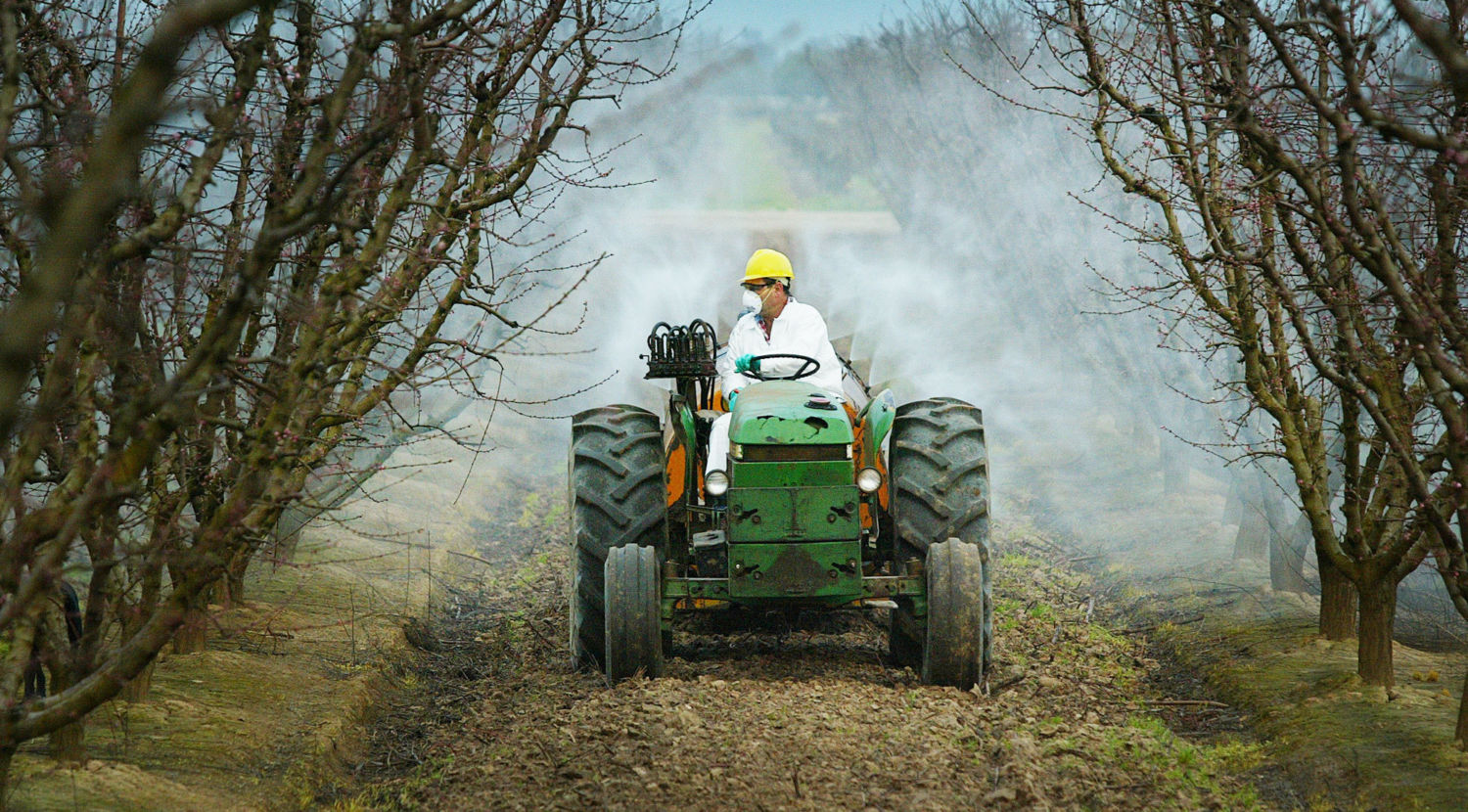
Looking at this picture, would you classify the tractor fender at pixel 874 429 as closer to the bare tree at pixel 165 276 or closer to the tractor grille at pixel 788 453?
the tractor grille at pixel 788 453

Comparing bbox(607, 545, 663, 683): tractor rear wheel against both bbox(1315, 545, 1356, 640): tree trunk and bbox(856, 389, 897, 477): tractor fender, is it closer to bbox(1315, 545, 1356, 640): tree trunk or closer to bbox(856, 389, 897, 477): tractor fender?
bbox(856, 389, 897, 477): tractor fender

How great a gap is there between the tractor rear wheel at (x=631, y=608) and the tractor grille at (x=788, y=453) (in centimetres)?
72

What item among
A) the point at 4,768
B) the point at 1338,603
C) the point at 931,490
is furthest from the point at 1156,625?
the point at 4,768

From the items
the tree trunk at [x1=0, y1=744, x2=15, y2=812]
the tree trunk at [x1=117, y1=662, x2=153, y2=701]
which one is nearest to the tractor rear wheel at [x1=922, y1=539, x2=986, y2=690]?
the tree trunk at [x1=117, y1=662, x2=153, y2=701]

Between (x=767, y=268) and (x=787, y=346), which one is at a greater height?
(x=767, y=268)

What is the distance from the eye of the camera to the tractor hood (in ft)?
22.6

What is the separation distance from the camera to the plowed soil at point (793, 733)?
5.45 m

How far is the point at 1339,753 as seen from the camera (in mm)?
6117

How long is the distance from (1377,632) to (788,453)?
324 centimetres

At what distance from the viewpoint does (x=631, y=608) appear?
6848 mm

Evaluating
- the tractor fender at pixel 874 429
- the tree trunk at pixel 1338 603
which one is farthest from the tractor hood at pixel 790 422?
the tree trunk at pixel 1338 603

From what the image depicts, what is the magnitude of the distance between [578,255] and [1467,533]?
3745 cm

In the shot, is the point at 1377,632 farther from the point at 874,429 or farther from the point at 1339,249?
the point at 874,429

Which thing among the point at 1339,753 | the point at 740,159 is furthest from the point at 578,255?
the point at 1339,753
